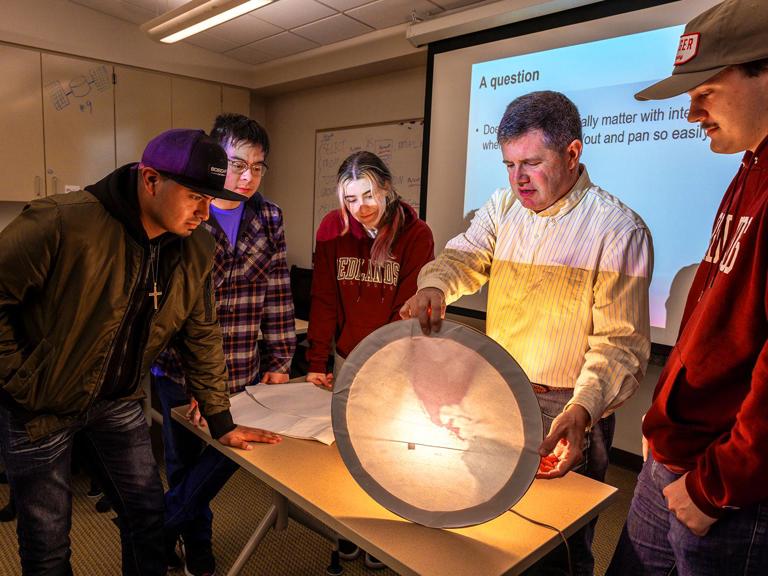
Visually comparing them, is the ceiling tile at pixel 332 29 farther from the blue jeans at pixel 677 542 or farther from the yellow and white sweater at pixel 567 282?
the blue jeans at pixel 677 542

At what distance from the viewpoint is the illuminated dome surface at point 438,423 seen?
0.89 meters

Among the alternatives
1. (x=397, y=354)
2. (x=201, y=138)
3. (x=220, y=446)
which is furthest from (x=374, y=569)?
(x=201, y=138)

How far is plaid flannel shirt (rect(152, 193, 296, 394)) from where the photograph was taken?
178 centimetres

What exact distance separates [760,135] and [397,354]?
27.4 inches

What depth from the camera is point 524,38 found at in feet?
9.52

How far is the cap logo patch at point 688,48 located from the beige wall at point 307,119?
134 inches

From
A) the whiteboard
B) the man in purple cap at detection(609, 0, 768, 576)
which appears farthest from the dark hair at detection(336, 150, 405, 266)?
the whiteboard

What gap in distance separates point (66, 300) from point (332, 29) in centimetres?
344

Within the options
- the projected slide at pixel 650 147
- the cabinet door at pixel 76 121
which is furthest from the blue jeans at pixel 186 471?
the cabinet door at pixel 76 121

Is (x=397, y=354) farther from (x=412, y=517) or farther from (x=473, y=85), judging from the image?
(x=473, y=85)

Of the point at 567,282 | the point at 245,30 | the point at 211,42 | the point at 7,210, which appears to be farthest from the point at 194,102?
the point at 567,282

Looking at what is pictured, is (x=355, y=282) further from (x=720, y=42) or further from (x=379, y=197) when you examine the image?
(x=720, y=42)

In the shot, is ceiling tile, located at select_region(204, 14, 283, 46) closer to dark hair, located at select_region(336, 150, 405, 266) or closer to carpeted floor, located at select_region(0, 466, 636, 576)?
dark hair, located at select_region(336, 150, 405, 266)

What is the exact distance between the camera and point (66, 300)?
1248mm
